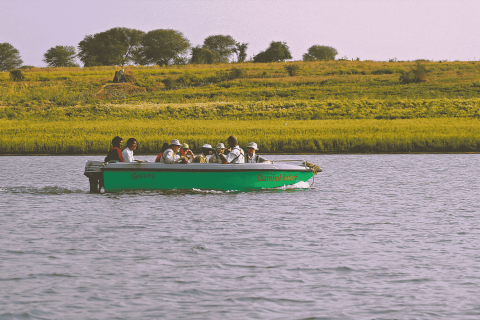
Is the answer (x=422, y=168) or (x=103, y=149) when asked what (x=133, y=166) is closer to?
(x=422, y=168)

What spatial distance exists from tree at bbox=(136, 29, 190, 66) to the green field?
30.4m

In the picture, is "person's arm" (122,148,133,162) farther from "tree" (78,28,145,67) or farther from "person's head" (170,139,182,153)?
"tree" (78,28,145,67)

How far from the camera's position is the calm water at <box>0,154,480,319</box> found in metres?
8.09

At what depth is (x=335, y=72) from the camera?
84.0 metres

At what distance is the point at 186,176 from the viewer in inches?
723

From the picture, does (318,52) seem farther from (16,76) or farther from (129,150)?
(129,150)

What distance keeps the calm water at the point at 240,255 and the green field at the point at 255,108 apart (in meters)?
22.4

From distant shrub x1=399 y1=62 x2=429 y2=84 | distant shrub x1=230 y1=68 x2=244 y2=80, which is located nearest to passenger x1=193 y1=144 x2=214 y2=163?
distant shrub x1=399 y1=62 x2=429 y2=84

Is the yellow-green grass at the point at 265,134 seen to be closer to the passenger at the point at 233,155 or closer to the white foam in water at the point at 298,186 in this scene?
the white foam in water at the point at 298,186

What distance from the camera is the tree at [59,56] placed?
126 meters

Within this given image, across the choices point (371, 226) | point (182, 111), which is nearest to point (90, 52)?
point (182, 111)

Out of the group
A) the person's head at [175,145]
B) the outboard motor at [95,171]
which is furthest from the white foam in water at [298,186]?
the outboard motor at [95,171]

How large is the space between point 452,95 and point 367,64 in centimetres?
2897

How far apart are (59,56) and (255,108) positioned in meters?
77.8
